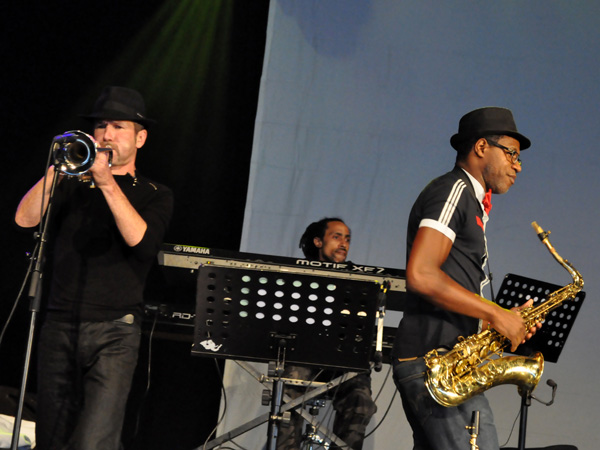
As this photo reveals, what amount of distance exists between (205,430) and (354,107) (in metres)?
2.80

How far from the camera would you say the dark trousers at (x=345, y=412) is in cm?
522

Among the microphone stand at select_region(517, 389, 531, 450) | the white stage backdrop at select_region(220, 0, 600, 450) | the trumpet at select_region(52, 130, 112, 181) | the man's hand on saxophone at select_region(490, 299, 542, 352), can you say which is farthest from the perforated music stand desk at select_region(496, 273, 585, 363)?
the trumpet at select_region(52, 130, 112, 181)

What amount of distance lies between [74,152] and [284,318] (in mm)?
1239

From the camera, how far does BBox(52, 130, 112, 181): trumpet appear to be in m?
3.23

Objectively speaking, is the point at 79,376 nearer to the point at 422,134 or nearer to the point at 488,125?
the point at 488,125

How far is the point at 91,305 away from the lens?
3479 mm

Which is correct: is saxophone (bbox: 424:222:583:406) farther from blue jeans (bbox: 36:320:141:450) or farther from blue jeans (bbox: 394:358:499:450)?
blue jeans (bbox: 36:320:141:450)

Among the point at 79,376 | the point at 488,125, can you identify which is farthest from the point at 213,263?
Result: the point at 488,125

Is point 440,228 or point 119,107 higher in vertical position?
point 119,107

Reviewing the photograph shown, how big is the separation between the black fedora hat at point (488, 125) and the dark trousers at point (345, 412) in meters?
2.34

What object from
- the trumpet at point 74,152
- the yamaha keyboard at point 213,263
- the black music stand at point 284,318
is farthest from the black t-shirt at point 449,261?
the trumpet at point 74,152

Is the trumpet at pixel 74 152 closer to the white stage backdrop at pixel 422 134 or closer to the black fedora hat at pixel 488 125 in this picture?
the black fedora hat at pixel 488 125

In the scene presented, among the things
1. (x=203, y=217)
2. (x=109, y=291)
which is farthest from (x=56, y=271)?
→ (x=203, y=217)

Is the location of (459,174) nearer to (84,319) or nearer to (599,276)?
(84,319)
